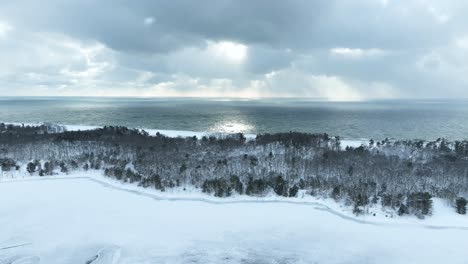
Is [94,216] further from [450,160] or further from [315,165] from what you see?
[450,160]

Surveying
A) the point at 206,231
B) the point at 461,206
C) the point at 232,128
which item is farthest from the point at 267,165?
the point at 232,128

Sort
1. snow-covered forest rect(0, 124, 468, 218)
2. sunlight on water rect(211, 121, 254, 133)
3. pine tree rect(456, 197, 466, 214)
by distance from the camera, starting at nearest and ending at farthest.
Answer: pine tree rect(456, 197, 466, 214)
snow-covered forest rect(0, 124, 468, 218)
sunlight on water rect(211, 121, 254, 133)

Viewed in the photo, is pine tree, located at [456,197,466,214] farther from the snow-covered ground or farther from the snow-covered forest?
the snow-covered ground

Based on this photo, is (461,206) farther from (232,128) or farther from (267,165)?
(232,128)

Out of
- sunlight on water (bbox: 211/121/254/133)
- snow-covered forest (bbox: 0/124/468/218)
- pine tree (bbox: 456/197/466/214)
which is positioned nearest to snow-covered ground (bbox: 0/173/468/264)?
pine tree (bbox: 456/197/466/214)

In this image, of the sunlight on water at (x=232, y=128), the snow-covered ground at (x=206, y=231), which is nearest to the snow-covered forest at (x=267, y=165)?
the snow-covered ground at (x=206, y=231)

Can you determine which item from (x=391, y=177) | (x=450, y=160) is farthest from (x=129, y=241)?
(x=450, y=160)
